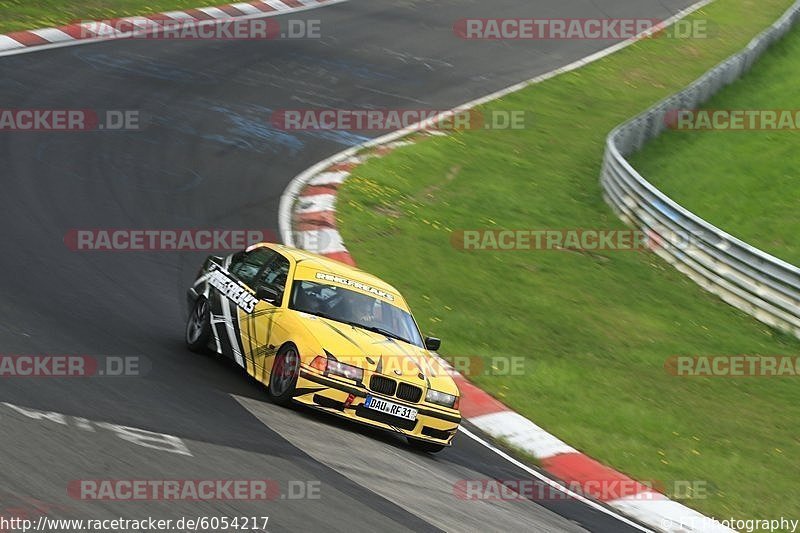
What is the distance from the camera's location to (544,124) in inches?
991

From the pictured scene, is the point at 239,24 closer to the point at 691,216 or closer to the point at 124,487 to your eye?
the point at 691,216

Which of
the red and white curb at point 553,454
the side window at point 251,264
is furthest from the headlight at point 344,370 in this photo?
the red and white curb at point 553,454

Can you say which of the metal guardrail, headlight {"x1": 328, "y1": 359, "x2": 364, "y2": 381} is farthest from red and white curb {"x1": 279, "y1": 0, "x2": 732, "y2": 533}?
the metal guardrail

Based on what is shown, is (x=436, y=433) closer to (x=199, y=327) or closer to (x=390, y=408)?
(x=390, y=408)

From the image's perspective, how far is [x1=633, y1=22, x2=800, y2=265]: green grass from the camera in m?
19.3

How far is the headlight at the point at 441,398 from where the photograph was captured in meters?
10.2

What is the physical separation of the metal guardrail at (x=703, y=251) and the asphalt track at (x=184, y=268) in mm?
4643

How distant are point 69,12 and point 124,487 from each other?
64.1 feet

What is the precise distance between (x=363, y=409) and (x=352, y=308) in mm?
1213

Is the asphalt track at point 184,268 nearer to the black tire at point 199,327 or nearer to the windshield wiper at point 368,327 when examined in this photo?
the black tire at point 199,327

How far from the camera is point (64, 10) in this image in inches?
981

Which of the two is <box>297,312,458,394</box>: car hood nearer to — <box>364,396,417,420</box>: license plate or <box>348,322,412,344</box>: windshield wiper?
<box>348,322,412,344</box>: windshield wiper

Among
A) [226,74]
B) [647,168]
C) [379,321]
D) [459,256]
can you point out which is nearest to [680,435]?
[379,321]

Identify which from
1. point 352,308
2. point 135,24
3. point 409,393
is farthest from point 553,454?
point 135,24
